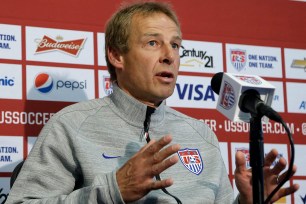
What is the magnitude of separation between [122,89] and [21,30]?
0.62 metres

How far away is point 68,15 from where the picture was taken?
2.65 metres

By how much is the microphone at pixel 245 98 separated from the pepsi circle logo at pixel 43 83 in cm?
112

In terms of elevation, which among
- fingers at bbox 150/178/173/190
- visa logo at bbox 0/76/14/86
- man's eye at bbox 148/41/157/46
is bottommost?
fingers at bbox 150/178/173/190

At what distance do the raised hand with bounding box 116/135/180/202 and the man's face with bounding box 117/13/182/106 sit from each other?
0.52 metres

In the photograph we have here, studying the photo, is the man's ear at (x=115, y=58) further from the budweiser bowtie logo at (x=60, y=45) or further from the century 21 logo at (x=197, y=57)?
the century 21 logo at (x=197, y=57)

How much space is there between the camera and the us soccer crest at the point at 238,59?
301cm

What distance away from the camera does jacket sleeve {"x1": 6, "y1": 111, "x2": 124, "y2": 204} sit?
1767 mm

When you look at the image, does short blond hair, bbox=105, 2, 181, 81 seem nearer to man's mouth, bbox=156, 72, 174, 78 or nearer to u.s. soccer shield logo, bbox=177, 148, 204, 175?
man's mouth, bbox=156, 72, 174, 78

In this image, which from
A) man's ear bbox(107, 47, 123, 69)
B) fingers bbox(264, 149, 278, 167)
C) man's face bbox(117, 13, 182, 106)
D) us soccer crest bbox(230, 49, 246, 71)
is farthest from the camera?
us soccer crest bbox(230, 49, 246, 71)

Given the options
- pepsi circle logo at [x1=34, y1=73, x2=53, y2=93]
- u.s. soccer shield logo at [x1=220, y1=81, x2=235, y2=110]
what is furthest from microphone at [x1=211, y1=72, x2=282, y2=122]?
pepsi circle logo at [x1=34, y1=73, x2=53, y2=93]

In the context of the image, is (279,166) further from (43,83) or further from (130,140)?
(43,83)

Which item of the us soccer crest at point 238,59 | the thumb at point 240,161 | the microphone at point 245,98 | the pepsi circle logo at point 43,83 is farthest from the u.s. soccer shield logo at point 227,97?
the us soccer crest at point 238,59

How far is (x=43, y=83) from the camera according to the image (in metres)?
2.51

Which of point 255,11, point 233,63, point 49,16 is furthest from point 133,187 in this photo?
point 255,11
